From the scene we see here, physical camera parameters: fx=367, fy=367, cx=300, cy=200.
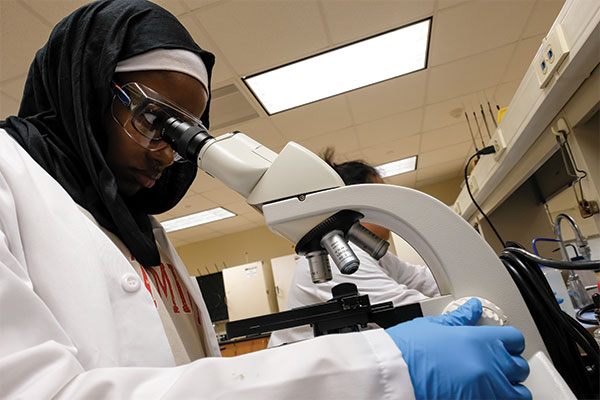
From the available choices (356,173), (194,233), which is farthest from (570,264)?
(194,233)

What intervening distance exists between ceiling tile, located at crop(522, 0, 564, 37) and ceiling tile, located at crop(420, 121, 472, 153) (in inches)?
55.9

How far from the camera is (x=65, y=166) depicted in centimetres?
78

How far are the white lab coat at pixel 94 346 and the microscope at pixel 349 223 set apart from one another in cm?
20

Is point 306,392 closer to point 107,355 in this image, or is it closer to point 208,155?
point 107,355

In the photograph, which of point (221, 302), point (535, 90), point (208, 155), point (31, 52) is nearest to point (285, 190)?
point (208, 155)

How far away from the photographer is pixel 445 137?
4359 millimetres

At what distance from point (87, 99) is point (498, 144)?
6.73ft

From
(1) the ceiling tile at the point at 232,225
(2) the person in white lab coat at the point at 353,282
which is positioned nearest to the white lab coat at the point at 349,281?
(2) the person in white lab coat at the point at 353,282

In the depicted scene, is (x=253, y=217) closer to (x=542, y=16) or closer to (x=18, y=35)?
(x=18, y=35)

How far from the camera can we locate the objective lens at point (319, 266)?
2.10 feet

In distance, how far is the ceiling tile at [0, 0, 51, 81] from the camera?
1.85 meters

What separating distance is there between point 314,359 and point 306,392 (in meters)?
0.03

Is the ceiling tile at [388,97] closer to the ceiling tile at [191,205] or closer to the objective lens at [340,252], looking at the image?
the ceiling tile at [191,205]

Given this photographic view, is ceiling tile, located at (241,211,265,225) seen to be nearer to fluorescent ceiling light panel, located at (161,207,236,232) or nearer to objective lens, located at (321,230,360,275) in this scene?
fluorescent ceiling light panel, located at (161,207,236,232)
